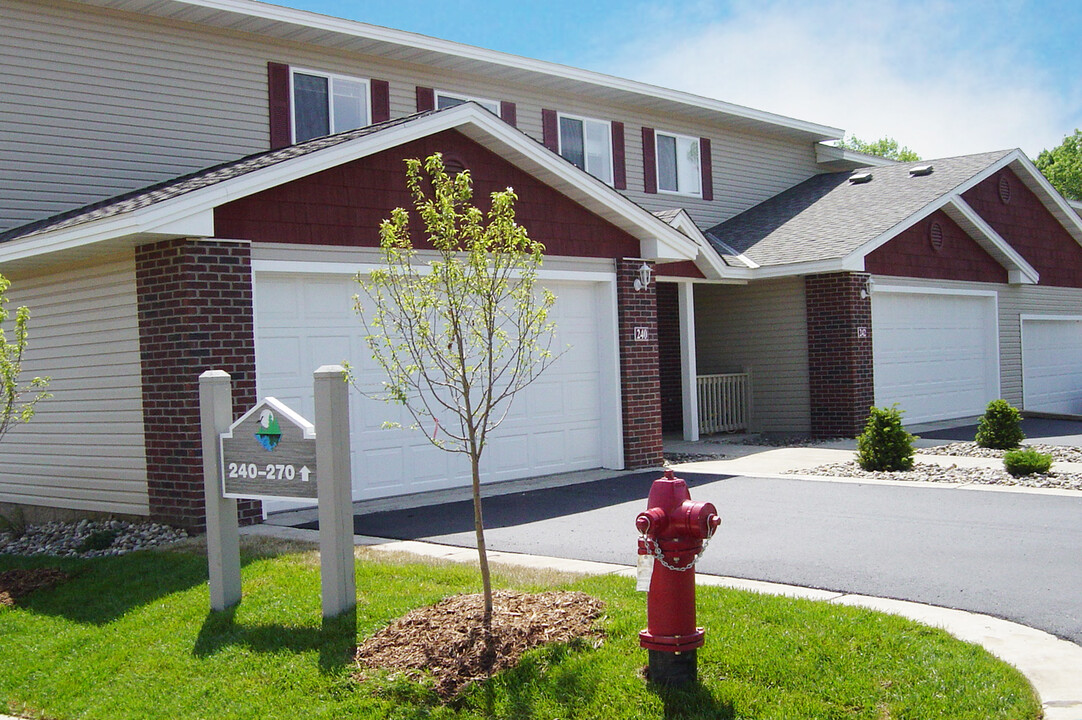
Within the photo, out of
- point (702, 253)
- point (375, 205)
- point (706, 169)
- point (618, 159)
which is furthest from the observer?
point (706, 169)

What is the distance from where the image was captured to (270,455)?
6637 mm

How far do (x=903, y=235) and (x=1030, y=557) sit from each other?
38.8 feet

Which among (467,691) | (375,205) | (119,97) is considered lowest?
(467,691)

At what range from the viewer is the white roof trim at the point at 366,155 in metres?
9.37

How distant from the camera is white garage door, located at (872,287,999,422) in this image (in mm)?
18625

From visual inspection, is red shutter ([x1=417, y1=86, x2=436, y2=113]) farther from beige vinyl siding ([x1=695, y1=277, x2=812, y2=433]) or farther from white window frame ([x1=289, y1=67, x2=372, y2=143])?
beige vinyl siding ([x1=695, y1=277, x2=812, y2=433])

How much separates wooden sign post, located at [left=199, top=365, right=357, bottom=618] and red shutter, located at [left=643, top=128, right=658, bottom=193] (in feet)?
45.7

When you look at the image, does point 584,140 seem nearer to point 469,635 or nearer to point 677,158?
point 677,158

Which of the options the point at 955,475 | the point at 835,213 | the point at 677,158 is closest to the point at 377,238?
the point at 955,475

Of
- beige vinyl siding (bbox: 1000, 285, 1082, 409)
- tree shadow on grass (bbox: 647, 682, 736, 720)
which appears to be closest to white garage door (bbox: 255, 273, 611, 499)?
tree shadow on grass (bbox: 647, 682, 736, 720)

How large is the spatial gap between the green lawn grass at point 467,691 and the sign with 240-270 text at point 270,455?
803mm

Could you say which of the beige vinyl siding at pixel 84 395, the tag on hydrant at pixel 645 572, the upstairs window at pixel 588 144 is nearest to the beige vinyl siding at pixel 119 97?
the beige vinyl siding at pixel 84 395

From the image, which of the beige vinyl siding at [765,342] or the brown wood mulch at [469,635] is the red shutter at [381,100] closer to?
the beige vinyl siding at [765,342]

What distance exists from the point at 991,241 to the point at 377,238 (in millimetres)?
14100
